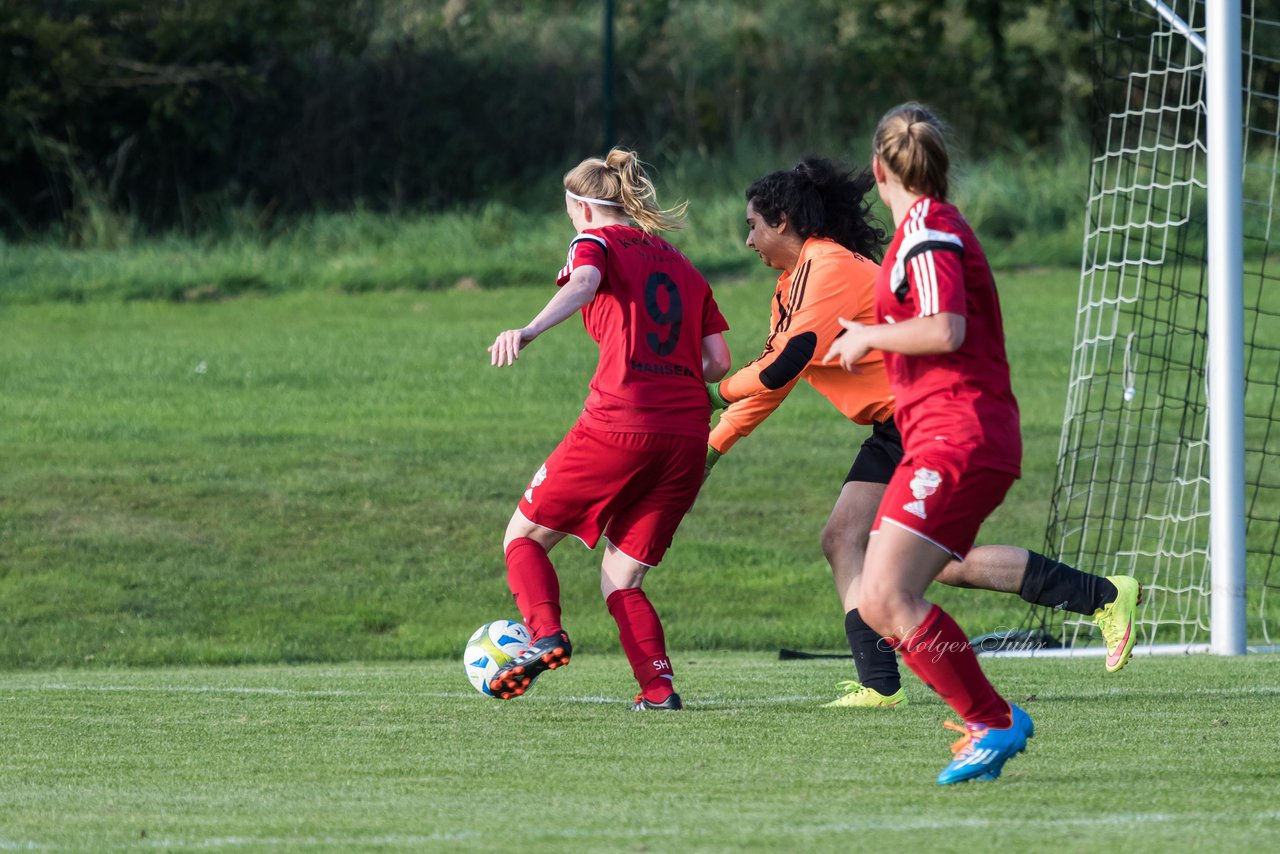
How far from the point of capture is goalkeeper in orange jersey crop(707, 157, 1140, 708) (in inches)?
263

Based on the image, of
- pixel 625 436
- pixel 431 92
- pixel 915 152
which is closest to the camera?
pixel 915 152

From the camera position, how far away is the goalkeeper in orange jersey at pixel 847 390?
6668 millimetres

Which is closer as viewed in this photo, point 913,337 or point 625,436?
point 913,337

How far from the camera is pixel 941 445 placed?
4.93 meters

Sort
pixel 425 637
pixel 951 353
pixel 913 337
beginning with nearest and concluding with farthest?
pixel 913 337 → pixel 951 353 → pixel 425 637

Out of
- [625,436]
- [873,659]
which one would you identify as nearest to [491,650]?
[625,436]

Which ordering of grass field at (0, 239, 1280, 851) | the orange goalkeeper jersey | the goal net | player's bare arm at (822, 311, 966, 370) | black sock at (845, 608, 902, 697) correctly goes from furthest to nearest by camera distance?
the goal net, black sock at (845, 608, 902, 697), the orange goalkeeper jersey, player's bare arm at (822, 311, 966, 370), grass field at (0, 239, 1280, 851)

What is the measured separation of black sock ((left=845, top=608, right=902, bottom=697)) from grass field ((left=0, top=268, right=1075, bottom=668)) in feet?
15.1

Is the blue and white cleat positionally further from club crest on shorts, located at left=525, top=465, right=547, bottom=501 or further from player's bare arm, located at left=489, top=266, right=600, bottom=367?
club crest on shorts, located at left=525, top=465, right=547, bottom=501

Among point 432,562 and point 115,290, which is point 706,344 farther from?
point 115,290

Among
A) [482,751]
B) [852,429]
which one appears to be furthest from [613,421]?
[852,429]

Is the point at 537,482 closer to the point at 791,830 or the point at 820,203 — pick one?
the point at 820,203

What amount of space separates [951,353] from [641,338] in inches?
73.1

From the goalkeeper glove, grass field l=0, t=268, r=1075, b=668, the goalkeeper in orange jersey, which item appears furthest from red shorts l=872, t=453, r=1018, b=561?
grass field l=0, t=268, r=1075, b=668
